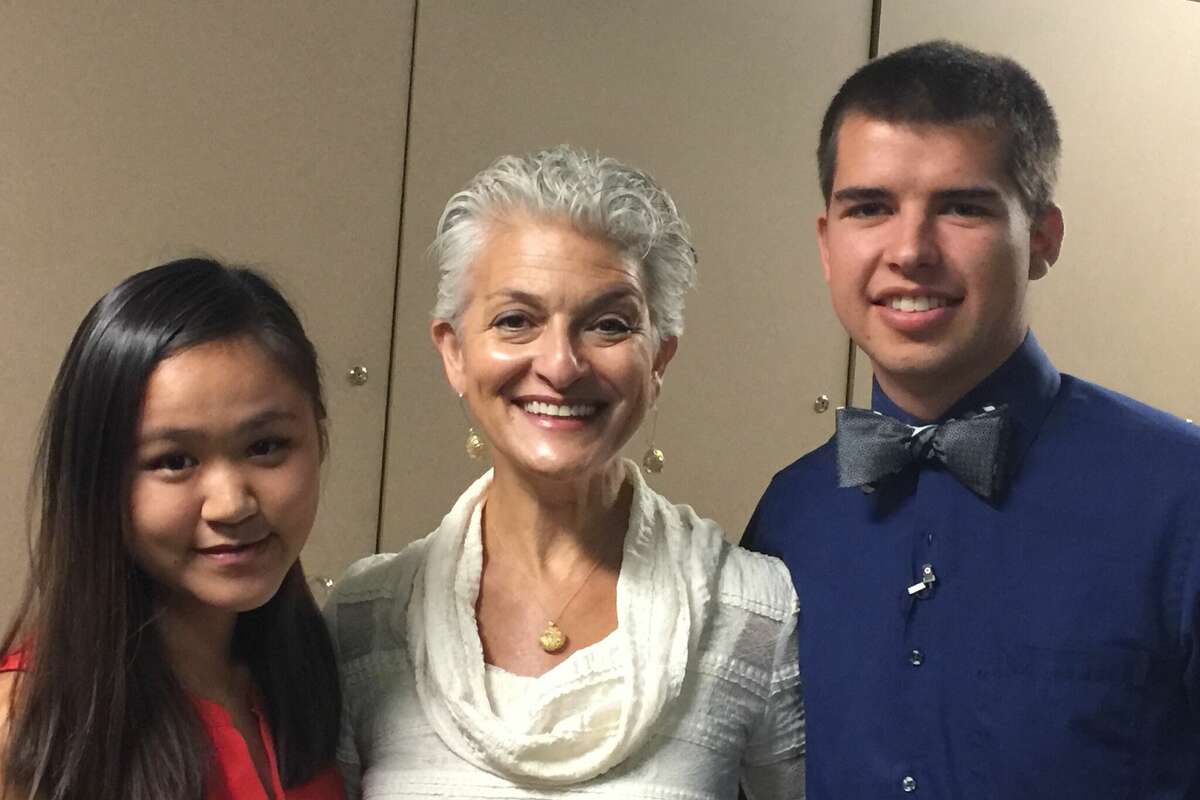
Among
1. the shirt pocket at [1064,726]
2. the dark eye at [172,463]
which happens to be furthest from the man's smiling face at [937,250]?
the dark eye at [172,463]

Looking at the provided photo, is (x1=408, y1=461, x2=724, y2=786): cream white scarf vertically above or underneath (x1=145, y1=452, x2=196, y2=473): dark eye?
underneath

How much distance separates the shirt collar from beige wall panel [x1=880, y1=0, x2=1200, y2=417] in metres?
1.22

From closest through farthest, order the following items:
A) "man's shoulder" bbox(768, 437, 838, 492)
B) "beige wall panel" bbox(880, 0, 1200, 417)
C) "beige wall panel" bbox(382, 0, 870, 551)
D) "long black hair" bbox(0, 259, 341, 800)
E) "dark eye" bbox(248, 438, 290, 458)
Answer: "long black hair" bbox(0, 259, 341, 800), "dark eye" bbox(248, 438, 290, 458), "man's shoulder" bbox(768, 437, 838, 492), "beige wall panel" bbox(382, 0, 870, 551), "beige wall panel" bbox(880, 0, 1200, 417)

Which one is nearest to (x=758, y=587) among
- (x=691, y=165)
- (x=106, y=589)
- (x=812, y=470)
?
(x=812, y=470)

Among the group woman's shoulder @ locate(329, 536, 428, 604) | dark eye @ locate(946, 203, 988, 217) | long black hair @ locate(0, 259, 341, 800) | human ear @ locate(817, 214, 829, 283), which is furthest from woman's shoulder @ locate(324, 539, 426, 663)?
dark eye @ locate(946, 203, 988, 217)

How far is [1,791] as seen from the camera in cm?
98


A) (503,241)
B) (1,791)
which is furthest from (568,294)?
(1,791)

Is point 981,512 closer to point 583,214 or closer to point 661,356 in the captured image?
point 661,356

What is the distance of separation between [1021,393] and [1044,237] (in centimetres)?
16

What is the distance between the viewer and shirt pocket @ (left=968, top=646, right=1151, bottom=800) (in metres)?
1.16

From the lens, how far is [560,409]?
1.33 meters

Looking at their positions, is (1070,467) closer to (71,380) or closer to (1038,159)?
(1038,159)

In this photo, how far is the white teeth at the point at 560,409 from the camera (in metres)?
1.33

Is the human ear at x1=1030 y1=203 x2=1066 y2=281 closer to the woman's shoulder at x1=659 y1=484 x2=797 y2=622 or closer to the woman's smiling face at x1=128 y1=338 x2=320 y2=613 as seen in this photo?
the woman's shoulder at x1=659 y1=484 x2=797 y2=622
